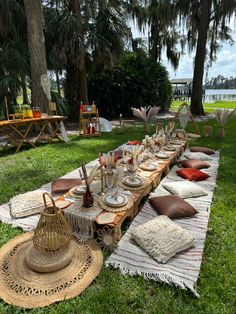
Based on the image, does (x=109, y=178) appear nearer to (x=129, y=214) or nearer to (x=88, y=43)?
(x=129, y=214)

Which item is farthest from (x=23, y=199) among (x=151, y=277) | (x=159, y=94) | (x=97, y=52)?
(x=159, y=94)

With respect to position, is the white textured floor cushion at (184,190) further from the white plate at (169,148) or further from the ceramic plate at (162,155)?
the white plate at (169,148)

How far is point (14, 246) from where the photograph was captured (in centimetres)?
219

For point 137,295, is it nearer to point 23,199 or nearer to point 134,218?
point 134,218

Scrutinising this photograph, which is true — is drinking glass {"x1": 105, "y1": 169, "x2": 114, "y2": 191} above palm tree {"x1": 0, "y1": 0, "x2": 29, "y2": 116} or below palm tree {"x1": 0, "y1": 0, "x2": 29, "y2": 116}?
below

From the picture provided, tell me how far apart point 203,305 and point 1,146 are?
555cm

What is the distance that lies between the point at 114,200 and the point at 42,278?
35.8 inches

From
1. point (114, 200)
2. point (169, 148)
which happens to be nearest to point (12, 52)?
point (169, 148)

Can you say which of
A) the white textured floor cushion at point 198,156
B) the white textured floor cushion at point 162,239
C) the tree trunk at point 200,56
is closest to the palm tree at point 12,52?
the white textured floor cushion at point 198,156

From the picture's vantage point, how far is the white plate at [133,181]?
9.20 feet

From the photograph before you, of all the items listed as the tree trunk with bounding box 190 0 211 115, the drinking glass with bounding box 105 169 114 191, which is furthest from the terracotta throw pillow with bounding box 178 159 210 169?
the tree trunk with bounding box 190 0 211 115

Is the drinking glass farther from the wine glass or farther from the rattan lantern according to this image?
the rattan lantern

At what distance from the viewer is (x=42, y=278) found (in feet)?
6.04

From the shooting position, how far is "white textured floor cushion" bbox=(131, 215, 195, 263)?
6.61 ft
